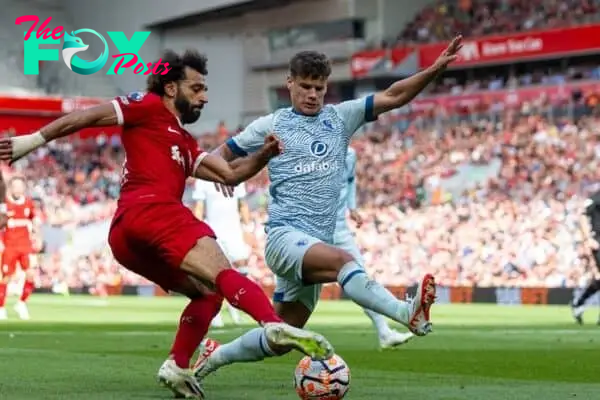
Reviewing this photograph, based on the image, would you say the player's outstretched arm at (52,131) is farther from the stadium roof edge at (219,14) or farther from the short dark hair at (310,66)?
the stadium roof edge at (219,14)

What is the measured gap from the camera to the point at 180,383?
8766 millimetres

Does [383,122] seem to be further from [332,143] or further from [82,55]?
[332,143]

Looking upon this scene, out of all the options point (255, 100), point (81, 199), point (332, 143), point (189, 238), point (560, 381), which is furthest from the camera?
point (255, 100)

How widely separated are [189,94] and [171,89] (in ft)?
0.38

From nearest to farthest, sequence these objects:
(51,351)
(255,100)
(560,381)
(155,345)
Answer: (560,381), (51,351), (155,345), (255,100)

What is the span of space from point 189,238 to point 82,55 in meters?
52.0

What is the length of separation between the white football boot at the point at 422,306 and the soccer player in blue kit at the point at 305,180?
0.70 m

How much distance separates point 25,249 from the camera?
74.0 feet

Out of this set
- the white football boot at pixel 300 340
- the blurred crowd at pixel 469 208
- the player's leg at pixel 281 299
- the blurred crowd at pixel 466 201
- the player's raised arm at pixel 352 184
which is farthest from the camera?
the blurred crowd at pixel 466 201

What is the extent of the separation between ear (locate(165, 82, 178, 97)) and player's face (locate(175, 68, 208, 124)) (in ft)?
0.06

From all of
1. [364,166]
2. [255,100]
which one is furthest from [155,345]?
[255,100]

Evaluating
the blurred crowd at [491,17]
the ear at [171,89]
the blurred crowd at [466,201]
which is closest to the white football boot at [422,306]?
the ear at [171,89]

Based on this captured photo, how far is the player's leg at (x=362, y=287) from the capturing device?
814cm

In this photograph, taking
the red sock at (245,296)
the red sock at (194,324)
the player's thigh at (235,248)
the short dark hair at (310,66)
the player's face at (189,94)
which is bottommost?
the player's thigh at (235,248)
